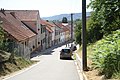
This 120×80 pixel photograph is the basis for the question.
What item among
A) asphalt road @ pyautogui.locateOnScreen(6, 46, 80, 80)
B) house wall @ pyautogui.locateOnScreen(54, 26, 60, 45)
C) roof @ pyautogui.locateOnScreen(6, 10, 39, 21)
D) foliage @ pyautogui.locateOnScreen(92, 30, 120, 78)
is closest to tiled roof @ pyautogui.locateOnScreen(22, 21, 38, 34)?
roof @ pyautogui.locateOnScreen(6, 10, 39, 21)

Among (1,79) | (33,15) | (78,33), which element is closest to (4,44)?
(1,79)

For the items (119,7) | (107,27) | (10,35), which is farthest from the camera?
(10,35)

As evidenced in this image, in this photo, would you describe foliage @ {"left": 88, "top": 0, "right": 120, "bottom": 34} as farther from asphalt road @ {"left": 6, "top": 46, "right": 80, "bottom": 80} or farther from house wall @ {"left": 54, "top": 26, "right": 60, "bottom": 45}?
house wall @ {"left": 54, "top": 26, "right": 60, "bottom": 45}

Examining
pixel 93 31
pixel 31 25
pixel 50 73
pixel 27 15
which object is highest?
pixel 27 15

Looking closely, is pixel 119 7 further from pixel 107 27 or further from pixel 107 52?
pixel 107 52

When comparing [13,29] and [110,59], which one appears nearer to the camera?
[110,59]

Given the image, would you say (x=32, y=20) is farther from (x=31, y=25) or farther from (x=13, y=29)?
(x=13, y=29)

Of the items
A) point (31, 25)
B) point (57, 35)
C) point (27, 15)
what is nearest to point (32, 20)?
point (31, 25)

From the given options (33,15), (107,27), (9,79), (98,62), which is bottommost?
(9,79)

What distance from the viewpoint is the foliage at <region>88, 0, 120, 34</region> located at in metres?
16.8

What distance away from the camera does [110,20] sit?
60.4 ft

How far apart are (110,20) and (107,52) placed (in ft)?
20.2

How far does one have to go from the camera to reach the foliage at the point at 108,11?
1684cm

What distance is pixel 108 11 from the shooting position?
56.8 feet
